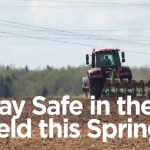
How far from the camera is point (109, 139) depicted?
1527 cm

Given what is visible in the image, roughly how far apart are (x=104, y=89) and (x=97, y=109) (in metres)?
5.61

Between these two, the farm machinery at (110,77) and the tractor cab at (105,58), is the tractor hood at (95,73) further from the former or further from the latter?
the tractor cab at (105,58)

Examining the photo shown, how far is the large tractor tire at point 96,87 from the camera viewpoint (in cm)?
2769

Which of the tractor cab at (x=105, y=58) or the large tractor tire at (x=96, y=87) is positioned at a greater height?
the tractor cab at (x=105, y=58)

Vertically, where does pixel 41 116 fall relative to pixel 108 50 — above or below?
below

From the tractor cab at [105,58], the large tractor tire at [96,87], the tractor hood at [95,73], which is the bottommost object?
the large tractor tire at [96,87]

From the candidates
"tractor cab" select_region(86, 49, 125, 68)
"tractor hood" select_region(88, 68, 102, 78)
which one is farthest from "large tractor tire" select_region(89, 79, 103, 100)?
"tractor cab" select_region(86, 49, 125, 68)

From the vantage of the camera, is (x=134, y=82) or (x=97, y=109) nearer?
(x=97, y=109)

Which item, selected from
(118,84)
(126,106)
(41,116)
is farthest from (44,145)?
(118,84)

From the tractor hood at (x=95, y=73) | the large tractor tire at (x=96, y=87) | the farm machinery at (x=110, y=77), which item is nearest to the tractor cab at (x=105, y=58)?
the farm machinery at (x=110, y=77)

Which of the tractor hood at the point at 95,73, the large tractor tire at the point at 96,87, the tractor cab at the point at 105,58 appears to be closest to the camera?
the tractor hood at the point at 95,73

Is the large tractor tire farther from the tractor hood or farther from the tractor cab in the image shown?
the tractor cab

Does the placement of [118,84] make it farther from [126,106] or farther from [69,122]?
[69,122]

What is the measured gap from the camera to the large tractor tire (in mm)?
27688
